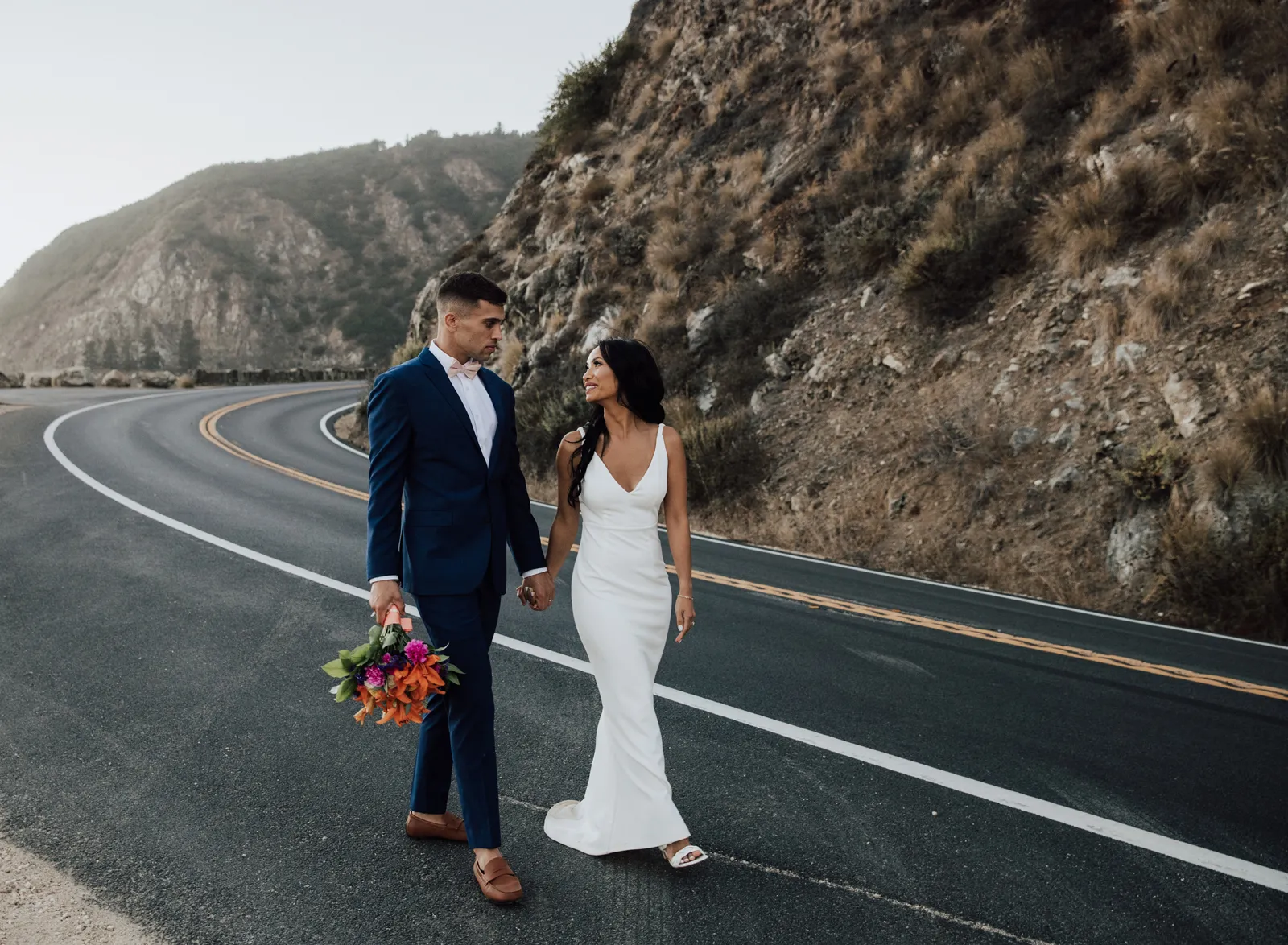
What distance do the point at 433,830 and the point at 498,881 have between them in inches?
21.9

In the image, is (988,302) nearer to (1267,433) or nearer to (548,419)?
(1267,433)

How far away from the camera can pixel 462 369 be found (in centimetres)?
357

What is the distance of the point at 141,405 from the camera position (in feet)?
79.3

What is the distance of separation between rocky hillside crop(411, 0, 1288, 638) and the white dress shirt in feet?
25.3

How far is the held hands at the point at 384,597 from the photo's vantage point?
11.1ft

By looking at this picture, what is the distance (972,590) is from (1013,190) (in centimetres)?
764

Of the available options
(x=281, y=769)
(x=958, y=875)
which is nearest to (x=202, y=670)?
(x=281, y=769)

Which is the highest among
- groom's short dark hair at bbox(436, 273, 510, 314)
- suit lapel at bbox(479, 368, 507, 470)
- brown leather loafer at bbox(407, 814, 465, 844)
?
groom's short dark hair at bbox(436, 273, 510, 314)

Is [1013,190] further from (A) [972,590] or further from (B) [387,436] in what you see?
(B) [387,436]

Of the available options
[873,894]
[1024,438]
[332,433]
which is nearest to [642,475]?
[873,894]

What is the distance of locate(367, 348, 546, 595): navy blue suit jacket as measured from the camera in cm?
342

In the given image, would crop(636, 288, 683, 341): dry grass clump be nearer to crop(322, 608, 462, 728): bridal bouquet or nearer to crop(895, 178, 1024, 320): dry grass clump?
crop(895, 178, 1024, 320): dry grass clump

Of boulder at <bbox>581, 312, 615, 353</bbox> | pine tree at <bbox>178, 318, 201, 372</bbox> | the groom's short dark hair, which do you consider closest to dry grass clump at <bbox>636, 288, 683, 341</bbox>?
boulder at <bbox>581, 312, 615, 353</bbox>

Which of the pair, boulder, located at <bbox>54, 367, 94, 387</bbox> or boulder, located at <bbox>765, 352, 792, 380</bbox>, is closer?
boulder, located at <bbox>765, 352, 792, 380</bbox>
